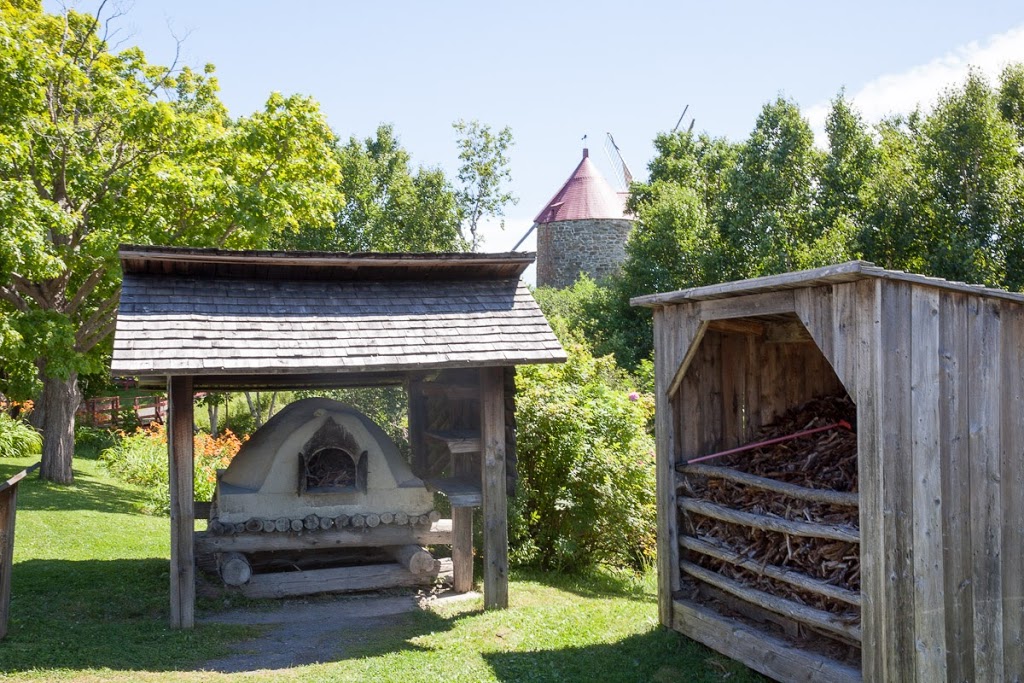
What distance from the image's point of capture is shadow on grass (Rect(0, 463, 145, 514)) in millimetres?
12586

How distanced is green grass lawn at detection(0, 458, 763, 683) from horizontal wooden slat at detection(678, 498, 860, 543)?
1.01 metres

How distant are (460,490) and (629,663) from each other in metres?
2.48

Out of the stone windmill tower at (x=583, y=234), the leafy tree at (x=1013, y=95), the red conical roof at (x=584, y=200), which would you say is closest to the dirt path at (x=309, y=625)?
the leafy tree at (x=1013, y=95)

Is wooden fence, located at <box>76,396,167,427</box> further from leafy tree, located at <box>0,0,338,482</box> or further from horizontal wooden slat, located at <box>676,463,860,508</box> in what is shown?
horizontal wooden slat, located at <box>676,463,860,508</box>

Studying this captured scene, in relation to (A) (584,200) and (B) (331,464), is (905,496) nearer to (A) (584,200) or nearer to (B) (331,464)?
(B) (331,464)

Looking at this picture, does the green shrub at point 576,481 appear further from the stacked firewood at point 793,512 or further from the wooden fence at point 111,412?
the wooden fence at point 111,412

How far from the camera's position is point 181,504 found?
7.11 m

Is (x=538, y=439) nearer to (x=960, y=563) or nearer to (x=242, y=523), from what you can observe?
(x=242, y=523)

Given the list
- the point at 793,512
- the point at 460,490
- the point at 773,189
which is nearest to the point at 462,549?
the point at 460,490

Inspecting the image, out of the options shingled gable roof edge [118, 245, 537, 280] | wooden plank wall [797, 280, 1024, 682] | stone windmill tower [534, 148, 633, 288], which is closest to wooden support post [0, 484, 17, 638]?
shingled gable roof edge [118, 245, 537, 280]

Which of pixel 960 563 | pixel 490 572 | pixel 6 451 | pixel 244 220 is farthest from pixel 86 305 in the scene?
pixel 960 563

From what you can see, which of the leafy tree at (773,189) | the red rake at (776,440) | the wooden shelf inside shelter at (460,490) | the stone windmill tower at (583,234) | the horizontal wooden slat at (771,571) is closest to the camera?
the horizontal wooden slat at (771,571)

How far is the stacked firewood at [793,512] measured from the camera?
5480mm

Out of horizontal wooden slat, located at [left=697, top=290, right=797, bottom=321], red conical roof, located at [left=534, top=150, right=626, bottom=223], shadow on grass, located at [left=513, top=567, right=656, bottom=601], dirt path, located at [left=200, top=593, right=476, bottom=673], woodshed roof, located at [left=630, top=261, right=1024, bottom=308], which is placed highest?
red conical roof, located at [left=534, top=150, right=626, bottom=223]
